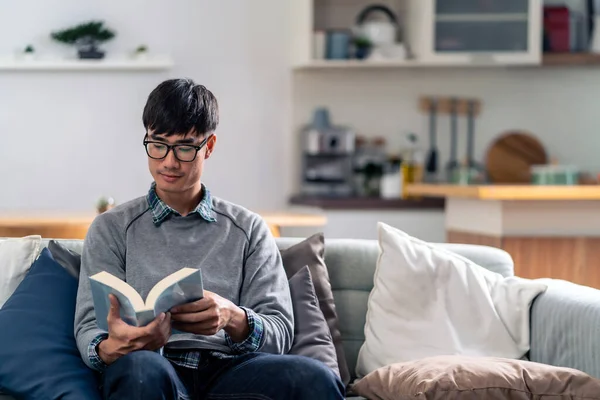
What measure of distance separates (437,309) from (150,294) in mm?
867

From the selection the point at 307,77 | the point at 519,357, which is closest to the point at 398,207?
the point at 307,77

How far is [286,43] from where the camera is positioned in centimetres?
554

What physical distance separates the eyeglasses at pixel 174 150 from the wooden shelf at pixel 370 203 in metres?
3.14

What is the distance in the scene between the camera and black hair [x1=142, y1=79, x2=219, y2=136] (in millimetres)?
2068

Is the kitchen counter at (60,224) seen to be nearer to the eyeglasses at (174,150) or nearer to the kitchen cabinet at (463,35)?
the kitchen cabinet at (463,35)

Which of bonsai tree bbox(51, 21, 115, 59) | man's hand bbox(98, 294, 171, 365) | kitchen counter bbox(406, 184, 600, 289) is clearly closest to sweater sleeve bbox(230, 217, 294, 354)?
man's hand bbox(98, 294, 171, 365)

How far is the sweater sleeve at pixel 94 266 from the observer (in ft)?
6.40

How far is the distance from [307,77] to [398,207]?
38.4 inches

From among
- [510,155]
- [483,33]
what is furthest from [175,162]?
[510,155]

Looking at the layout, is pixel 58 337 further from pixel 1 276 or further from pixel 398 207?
pixel 398 207

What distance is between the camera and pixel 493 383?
75.2 inches

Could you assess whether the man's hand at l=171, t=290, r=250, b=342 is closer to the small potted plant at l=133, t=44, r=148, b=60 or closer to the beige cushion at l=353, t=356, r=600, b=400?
the beige cushion at l=353, t=356, r=600, b=400

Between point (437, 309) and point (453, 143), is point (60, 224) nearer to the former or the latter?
point (437, 309)

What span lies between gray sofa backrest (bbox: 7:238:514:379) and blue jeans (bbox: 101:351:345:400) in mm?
520
